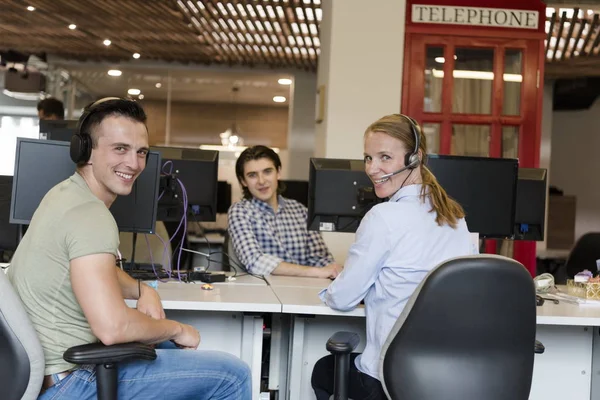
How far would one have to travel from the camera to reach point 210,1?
24.9 ft

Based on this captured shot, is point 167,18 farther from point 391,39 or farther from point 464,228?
point 464,228

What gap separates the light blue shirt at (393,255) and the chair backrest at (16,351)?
3.43ft

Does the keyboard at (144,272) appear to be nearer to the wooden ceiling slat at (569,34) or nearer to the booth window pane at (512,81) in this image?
the booth window pane at (512,81)

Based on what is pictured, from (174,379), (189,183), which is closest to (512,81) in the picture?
(189,183)

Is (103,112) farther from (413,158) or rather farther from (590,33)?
(590,33)

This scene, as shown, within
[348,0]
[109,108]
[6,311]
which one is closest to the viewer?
[6,311]

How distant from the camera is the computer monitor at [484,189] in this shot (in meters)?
3.66

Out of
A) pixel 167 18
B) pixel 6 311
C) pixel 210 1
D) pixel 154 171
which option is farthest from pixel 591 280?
pixel 167 18

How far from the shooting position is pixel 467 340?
222cm

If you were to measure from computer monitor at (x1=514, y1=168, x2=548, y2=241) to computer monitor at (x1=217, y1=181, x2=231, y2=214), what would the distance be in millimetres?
4152

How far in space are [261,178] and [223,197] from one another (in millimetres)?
3642

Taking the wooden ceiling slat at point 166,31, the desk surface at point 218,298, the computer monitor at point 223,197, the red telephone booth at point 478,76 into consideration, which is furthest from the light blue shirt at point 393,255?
the wooden ceiling slat at point 166,31

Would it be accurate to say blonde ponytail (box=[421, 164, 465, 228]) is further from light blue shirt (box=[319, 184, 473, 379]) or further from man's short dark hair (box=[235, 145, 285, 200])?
man's short dark hair (box=[235, 145, 285, 200])

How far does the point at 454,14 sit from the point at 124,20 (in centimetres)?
410
